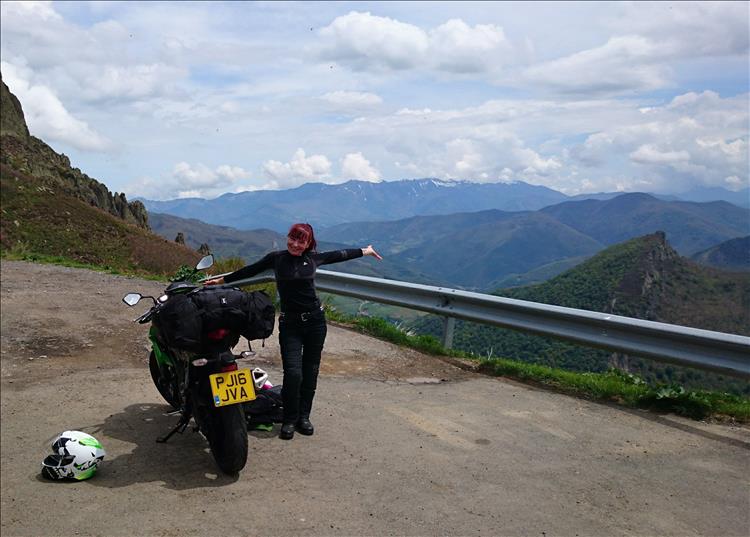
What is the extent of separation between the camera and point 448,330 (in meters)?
8.64

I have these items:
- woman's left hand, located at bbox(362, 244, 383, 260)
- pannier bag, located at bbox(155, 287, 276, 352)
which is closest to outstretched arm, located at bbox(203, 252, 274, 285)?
pannier bag, located at bbox(155, 287, 276, 352)

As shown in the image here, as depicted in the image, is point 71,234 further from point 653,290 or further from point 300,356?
point 653,290

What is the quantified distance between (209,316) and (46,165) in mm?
38626

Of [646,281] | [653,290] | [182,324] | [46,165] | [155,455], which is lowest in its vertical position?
[653,290]

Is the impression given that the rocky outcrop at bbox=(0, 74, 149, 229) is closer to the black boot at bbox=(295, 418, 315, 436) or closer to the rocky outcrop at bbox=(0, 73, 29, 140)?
the rocky outcrop at bbox=(0, 73, 29, 140)

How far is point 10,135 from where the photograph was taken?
42.0 meters

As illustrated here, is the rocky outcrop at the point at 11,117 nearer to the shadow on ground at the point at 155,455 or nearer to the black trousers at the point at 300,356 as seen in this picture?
the shadow on ground at the point at 155,455

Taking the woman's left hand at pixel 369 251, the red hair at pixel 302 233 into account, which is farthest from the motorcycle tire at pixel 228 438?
the woman's left hand at pixel 369 251

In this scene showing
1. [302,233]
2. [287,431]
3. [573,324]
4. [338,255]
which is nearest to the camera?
[287,431]

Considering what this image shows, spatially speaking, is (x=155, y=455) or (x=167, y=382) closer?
(x=155, y=455)

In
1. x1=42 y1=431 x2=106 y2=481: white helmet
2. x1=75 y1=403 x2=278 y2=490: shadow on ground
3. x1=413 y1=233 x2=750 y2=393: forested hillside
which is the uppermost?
x1=42 y1=431 x2=106 y2=481: white helmet

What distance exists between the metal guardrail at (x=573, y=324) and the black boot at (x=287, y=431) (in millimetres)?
3336

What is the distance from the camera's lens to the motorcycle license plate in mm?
4562

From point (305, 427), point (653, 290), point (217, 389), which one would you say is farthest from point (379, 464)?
point (653, 290)
